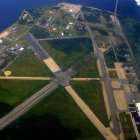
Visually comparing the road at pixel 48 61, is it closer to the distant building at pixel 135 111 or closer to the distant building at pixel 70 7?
the distant building at pixel 135 111

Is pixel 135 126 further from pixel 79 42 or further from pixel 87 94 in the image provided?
pixel 79 42

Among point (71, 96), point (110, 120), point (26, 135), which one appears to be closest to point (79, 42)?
point (71, 96)

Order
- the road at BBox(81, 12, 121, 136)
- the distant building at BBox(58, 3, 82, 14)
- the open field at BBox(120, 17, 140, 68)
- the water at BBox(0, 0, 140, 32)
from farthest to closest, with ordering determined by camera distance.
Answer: the distant building at BBox(58, 3, 82, 14) → the water at BBox(0, 0, 140, 32) → the open field at BBox(120, 17, 140, 68) → the road at BBox(81, 12, 121, 136)

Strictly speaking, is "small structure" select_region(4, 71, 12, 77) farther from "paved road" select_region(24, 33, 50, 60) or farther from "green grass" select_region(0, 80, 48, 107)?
"paved road" select_region(24, 33, 50, 60)

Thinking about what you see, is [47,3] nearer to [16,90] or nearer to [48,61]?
[48,61]

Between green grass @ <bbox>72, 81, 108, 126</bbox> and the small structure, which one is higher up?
the small structure

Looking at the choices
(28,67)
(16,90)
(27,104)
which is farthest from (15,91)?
(28,67)

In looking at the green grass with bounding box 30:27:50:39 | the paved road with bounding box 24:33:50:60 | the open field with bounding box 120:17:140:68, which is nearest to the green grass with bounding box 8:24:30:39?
the paved road with bounding box 24:33:50:60
